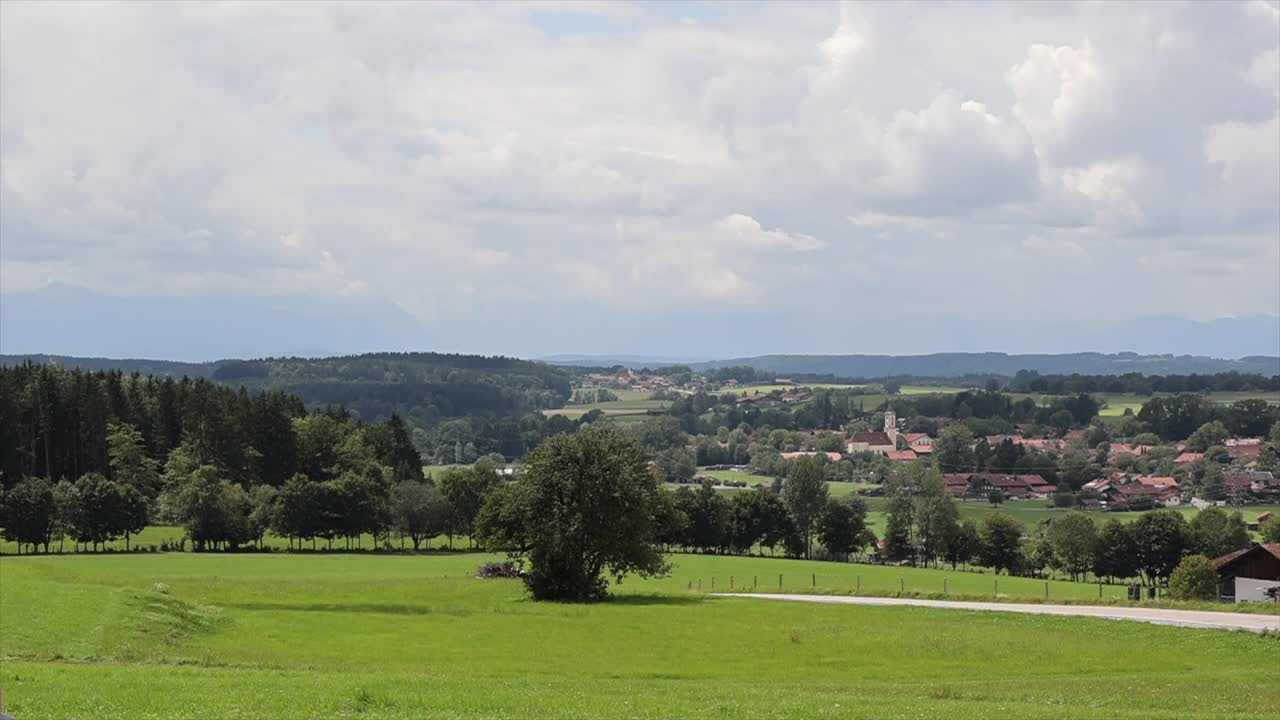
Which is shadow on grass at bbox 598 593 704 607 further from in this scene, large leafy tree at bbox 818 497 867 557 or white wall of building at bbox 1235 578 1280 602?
large leafy tree at bbox 818 497 867 557

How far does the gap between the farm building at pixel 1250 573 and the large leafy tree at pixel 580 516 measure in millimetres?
40289

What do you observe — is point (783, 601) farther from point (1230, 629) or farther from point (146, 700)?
point (146, 700)

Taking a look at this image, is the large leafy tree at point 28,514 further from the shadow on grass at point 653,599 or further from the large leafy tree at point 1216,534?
the large leafy tree at point 1216,534

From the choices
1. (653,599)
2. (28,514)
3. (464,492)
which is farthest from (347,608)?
(464,492)

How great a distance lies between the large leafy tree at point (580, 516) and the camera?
66.9 metres

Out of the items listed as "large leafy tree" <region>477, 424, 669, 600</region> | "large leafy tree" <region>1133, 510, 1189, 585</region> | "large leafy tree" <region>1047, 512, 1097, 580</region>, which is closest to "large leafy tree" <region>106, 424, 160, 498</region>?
"large leafy tree" <region>477, 424, 669, 600</region>

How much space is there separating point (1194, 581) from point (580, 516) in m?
45.6

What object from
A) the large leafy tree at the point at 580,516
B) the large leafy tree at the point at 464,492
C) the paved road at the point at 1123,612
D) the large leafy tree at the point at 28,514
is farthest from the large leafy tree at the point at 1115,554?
the large leafy tree at the point at 28,514

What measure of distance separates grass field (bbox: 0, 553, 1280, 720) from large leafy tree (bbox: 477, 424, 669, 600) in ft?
7.66

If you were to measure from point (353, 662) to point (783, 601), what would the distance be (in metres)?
29.8

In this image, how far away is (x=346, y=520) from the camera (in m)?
127

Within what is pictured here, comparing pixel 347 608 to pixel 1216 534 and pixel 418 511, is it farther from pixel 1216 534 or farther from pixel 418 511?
pixel 1216 534

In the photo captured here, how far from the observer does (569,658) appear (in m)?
42.8

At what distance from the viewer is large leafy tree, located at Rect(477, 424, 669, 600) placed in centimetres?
6688
